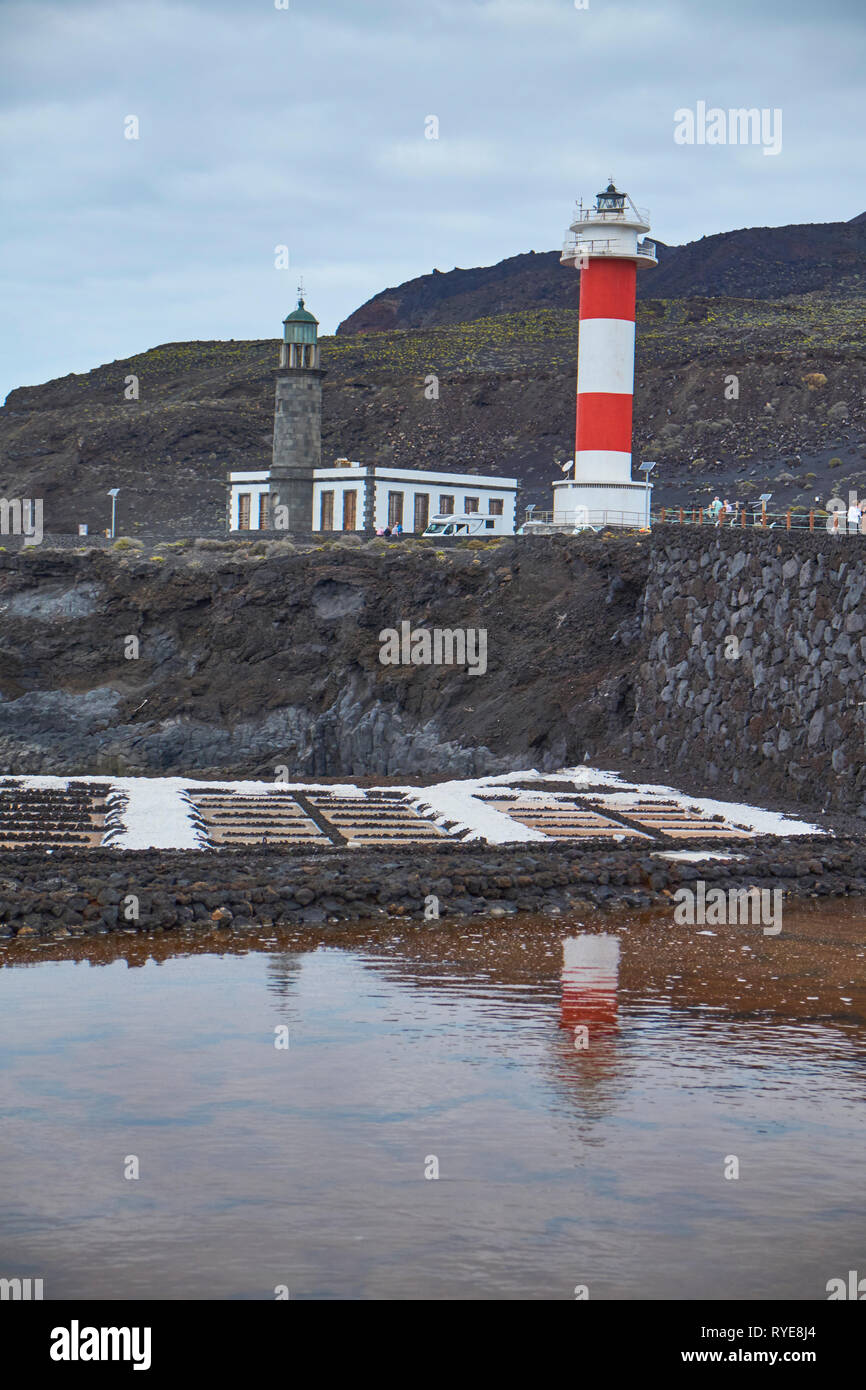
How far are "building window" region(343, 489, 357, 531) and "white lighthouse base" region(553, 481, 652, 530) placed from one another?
1205cm

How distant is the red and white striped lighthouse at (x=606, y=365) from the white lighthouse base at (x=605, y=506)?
23 mm

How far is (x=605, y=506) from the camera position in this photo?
122 feet

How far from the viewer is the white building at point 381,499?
158 feet

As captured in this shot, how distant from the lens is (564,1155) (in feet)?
24.5

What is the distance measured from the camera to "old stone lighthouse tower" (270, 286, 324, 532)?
49531mm

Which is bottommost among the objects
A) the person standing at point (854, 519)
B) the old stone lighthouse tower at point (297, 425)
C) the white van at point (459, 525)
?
the person standing at point (854, 519)

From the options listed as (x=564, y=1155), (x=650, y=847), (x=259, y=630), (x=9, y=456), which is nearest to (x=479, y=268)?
(x=9, y=456)

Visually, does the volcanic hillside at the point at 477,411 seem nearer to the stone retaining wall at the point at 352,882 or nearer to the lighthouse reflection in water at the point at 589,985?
the stone retaining wall at the point at 352,882

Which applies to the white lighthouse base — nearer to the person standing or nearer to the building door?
the person standing

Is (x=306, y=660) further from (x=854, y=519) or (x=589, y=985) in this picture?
(x=589, y=985)

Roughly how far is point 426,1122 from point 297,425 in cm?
4336

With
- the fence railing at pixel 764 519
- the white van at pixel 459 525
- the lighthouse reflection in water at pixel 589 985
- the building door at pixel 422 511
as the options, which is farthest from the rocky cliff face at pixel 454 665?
the building door at pixel 422 511

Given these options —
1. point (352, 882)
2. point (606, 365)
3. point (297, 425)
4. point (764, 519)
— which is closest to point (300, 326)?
point (297, 425)

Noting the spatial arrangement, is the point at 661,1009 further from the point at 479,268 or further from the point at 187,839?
the point at 479,268
